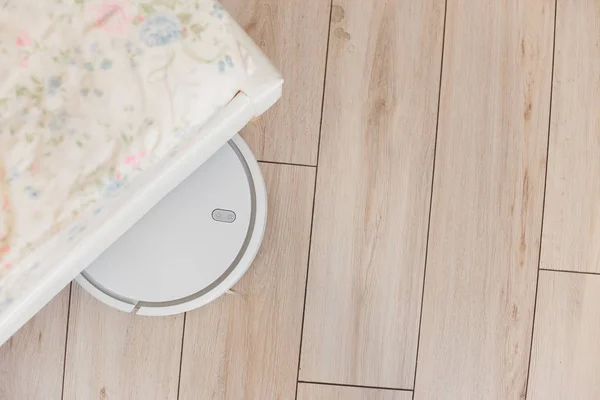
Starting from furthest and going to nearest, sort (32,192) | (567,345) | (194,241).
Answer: (567,345) → (194,241) → (32,192)

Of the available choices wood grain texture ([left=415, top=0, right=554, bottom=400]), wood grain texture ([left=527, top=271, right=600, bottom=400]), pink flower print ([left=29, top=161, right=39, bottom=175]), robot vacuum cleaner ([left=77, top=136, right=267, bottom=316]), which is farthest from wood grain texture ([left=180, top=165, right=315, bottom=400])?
pink flower print ([left=29, top=161, right=39, bottom=175])

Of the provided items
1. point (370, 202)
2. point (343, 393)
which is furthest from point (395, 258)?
point (343, 393)

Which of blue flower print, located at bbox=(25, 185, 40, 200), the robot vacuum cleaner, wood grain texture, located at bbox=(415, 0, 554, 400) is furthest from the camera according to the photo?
wood grain texture, located at bbox=(415, 0, 554, 400)

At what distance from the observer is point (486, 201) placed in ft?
3.47

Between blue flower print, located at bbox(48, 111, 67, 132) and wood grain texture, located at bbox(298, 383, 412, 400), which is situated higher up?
blue flower print, located at bbox(48, 111, 67, 132)

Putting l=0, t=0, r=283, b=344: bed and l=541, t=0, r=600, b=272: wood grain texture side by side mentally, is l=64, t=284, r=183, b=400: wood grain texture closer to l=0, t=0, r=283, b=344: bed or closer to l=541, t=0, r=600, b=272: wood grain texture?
l=0, t=0, r=283, b=344: bed

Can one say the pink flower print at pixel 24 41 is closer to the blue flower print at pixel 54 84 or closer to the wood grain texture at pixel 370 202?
the blue flower print at pixel 54 84

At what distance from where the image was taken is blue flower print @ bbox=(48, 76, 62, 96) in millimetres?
561

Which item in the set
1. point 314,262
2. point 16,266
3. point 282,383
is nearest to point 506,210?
point 314,262

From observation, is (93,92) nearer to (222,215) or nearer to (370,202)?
(222,215)

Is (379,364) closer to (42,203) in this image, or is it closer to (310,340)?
(310,340)

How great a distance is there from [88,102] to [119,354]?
64 centimetres

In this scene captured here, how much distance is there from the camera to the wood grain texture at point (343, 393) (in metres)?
1.05

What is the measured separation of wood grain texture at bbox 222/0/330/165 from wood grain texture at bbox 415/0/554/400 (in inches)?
9.6
